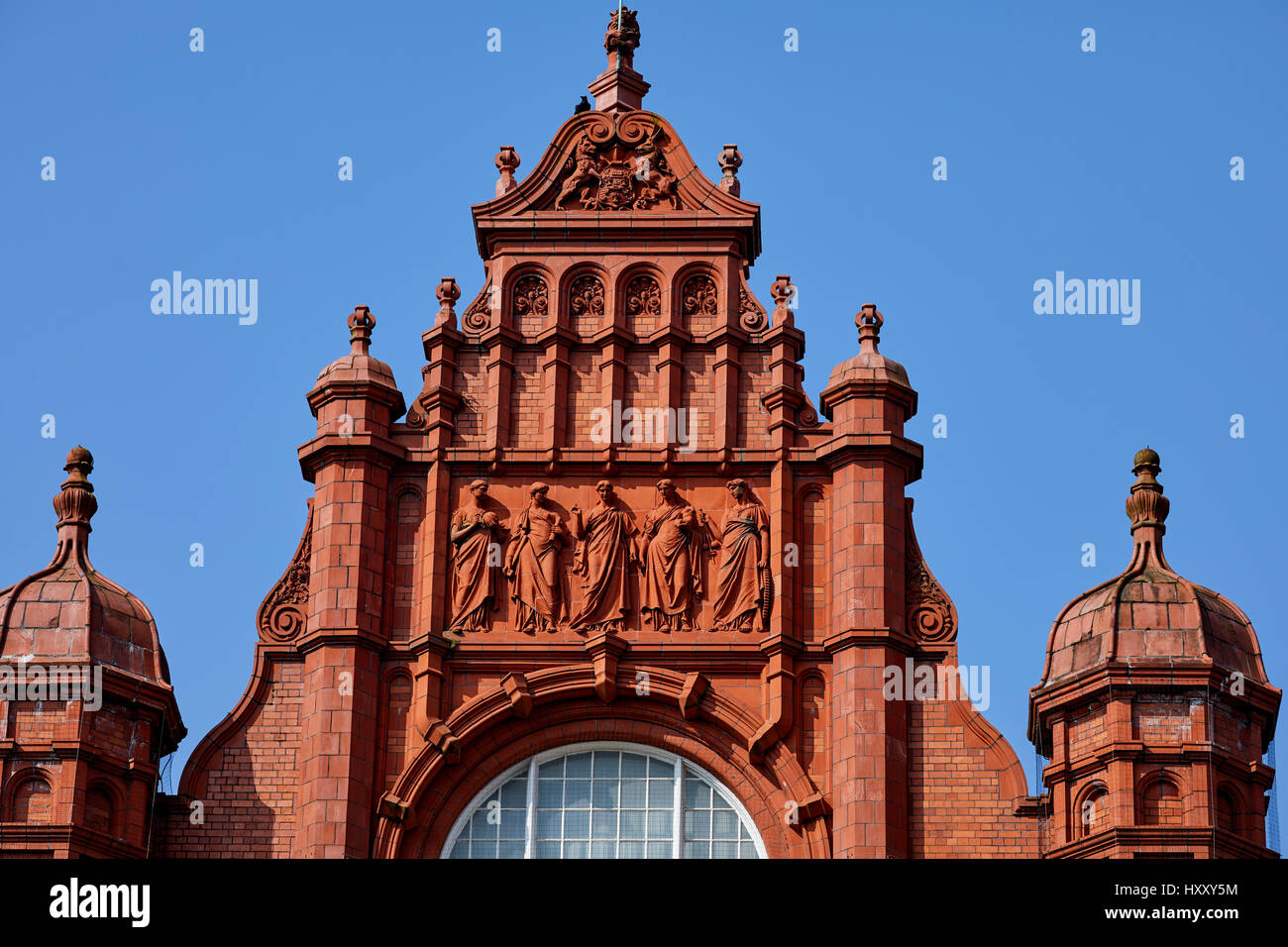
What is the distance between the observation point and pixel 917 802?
4169 cm

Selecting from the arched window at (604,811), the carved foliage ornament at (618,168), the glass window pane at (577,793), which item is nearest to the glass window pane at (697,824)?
the arched window at (604,811)

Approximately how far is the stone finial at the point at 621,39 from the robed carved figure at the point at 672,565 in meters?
7.92

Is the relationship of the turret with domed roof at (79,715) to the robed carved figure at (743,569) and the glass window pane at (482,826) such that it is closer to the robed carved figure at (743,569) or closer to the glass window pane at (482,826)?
the glass window pane at (482,826)

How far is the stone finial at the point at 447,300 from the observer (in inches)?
1777

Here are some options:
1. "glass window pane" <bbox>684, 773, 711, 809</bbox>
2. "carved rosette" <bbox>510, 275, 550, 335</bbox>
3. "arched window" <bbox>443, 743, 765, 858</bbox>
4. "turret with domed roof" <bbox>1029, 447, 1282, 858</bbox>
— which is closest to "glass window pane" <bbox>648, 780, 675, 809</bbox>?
"arched window" <bbox>443, 743, 765, 858</bbox>

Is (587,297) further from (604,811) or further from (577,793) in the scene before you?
(604,811)

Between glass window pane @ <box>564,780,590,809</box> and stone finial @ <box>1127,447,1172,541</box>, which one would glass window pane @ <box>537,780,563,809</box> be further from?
stone finial @ <box>1127,447,1172,541</box>

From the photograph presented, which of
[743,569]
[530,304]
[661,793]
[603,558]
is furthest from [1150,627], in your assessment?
[530,304]

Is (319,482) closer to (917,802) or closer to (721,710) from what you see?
(721,710)

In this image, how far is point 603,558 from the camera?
43219 millimetres

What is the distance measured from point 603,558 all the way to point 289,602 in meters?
4.45
